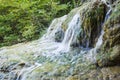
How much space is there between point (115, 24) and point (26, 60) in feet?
7.04

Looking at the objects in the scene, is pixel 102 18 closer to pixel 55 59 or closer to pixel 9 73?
pixel 55 59

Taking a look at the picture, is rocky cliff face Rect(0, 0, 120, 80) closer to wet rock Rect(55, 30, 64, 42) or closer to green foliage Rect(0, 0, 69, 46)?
wet rock Rect(55, 30, 64, 42)

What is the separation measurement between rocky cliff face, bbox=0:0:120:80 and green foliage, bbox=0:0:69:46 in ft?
13.9

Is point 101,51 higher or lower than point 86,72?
higher

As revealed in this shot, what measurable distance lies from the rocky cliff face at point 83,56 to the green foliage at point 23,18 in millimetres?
4230

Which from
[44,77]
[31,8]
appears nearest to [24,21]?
[31,8]

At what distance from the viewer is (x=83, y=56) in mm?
4488

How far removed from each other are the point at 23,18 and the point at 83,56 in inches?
256

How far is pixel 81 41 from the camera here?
5297 mm

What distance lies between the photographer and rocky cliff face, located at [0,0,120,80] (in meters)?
3.66

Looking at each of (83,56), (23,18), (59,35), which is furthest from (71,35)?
(23,18)

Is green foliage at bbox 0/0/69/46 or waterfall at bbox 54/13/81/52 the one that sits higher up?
green foliage at bbox 0/0/69/46

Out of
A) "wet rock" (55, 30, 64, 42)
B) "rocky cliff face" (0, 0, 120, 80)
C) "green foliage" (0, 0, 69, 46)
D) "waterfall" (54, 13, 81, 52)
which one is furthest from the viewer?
"green foliage" (0, 0, 69, 46)

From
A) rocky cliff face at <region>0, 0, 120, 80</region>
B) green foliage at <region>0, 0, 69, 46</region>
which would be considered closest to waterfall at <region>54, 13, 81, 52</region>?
rocky cliff face at <region>0, 0, 120, 80</region>
